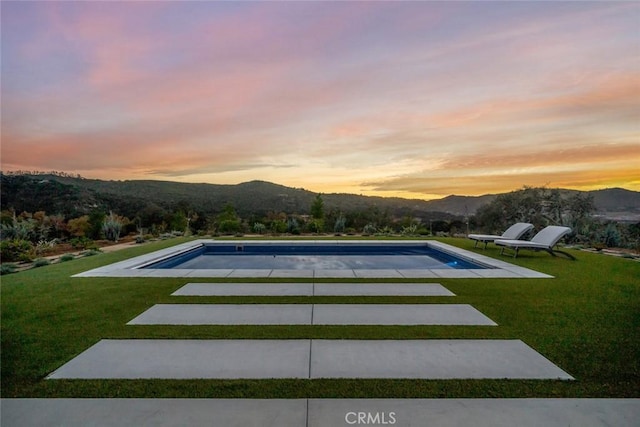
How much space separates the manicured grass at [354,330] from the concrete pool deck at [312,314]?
17 centimetres

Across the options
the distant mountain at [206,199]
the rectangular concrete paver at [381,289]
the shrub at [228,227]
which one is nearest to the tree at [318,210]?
the shrub at [228,227]

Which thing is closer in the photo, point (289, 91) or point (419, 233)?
point (289, 91)

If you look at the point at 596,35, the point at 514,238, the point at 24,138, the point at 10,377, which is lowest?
the point at 10,377

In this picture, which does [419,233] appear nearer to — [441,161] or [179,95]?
[441,161]

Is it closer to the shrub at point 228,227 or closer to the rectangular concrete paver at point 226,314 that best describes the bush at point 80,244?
the shrub at point 228,227

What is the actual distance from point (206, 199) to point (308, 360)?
31.9m

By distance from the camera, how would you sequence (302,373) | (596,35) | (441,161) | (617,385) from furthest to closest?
(441,161) → (596,35) → (302,373) → (617,385)

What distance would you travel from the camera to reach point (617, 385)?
A: 98.3 inches

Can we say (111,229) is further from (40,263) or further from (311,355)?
(311,355)
